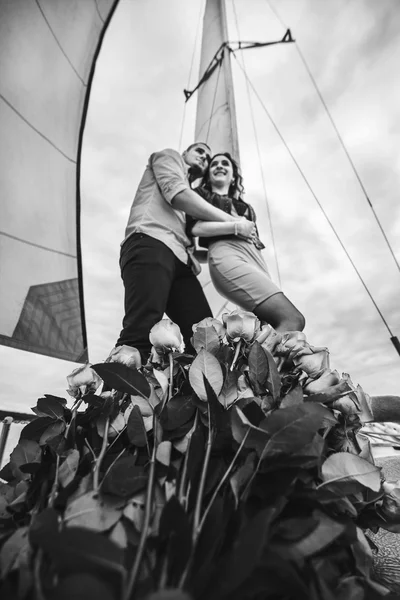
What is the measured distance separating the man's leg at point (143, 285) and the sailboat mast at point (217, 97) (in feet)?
6.84

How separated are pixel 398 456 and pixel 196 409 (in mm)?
717

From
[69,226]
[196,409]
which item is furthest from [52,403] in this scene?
[69,226]

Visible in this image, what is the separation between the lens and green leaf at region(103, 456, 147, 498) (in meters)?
0.17

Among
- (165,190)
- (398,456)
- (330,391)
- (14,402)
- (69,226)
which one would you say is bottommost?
(398,456)

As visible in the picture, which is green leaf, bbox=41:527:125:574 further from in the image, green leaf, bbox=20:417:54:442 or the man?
the man

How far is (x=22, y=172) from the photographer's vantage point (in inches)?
51.1

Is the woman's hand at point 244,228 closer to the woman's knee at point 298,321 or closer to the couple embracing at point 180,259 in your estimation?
the couple embracing at point 180,259

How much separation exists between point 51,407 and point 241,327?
167 millimetres

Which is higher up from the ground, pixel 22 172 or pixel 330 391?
pixel 22 172

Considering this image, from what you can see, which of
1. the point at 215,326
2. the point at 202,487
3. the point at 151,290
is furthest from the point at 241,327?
the point at 151,290

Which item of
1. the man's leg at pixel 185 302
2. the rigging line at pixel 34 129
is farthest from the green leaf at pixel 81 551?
the rigging line at pixel 34 129

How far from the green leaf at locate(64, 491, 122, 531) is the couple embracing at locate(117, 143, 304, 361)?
0.50 m

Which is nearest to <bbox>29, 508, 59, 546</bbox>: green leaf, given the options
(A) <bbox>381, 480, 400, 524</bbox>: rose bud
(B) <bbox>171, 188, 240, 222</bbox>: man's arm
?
(A) <bbox>381, 480, 400, 524</bbox>: rose bud

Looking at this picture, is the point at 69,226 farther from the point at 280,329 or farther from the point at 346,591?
the point at 346,591
